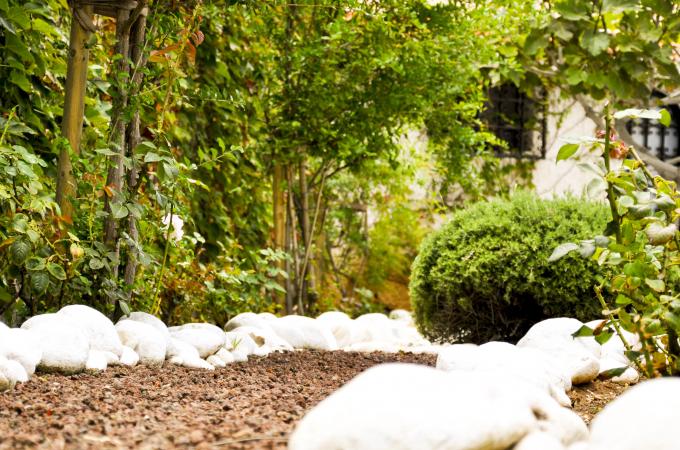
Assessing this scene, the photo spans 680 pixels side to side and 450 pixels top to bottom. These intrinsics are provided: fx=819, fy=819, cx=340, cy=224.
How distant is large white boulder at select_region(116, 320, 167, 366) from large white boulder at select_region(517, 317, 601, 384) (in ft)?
5.28

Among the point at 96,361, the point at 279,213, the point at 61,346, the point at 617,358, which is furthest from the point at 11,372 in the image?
the point at 279,213

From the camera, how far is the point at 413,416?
1.63 metres

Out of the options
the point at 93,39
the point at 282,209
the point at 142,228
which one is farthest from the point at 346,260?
the point at 93,39

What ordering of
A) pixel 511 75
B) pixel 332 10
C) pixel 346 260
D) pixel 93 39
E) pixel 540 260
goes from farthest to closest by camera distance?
1. pixel 346 260
2. pixel 511 75
3. pixel 332 10
4. pixel 540 260
5. pixel 93 39

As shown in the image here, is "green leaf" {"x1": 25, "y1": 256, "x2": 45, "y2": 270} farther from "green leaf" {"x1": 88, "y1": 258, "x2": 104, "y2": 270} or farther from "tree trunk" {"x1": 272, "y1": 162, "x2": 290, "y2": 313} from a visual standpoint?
"tree trunk" {"x1": 272, "y1": 162, "x2": 290, "y2": 313}

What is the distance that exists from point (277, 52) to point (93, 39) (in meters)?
2.45

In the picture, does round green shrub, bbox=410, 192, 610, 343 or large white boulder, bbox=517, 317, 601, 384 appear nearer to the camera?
large white boulder, bbox=517, 317, 601, 384

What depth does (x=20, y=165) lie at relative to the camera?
3131 millimetres

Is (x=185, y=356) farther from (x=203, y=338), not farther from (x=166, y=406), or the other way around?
(x=166, y=406)

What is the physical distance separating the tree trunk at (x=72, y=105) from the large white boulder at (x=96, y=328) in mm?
545

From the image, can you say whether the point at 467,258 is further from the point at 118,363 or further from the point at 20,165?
the point at 20,165

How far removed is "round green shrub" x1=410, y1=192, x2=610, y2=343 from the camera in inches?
170

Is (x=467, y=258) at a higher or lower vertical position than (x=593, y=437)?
higher

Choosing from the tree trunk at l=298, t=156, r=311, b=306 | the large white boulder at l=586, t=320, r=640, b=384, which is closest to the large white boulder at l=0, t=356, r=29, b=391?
the large white boulder at l=586, t=320, r=640, b=384
